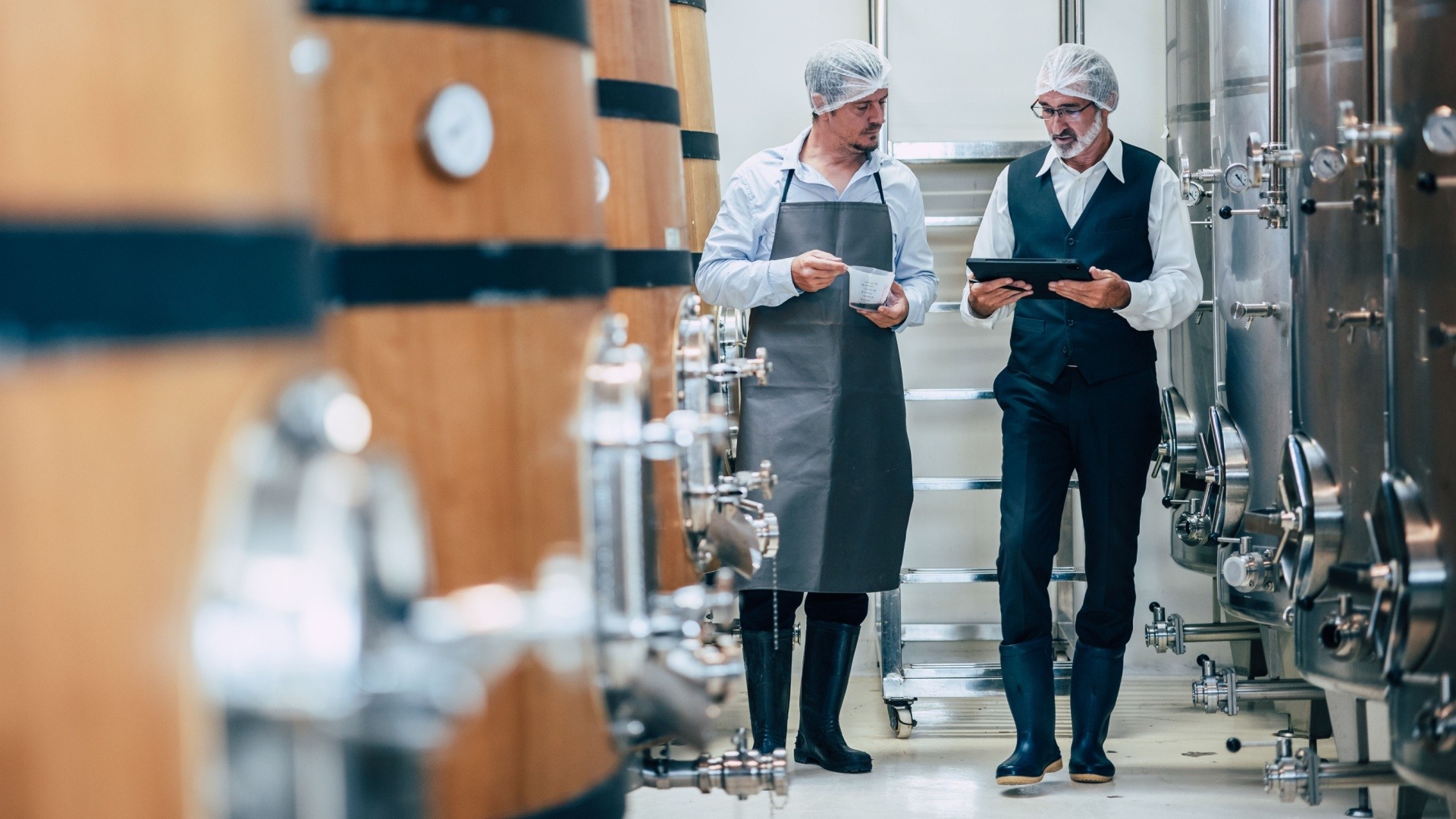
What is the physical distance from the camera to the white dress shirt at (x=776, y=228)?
3994 mm

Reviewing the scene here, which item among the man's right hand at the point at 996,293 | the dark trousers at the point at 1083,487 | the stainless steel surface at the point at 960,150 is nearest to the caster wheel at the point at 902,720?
the dark trousers at the point at 1083,487

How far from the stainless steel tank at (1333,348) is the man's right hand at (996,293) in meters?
1.06

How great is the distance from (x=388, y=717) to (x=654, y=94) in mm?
2164

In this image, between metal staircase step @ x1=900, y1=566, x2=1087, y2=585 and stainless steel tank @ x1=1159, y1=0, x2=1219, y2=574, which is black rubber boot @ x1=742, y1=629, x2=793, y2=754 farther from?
stainless steel tank @ x1=1159, y1=0, x2=1219, y2=574

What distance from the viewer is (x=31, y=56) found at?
746mm

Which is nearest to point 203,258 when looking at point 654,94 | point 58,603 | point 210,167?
point 210,167

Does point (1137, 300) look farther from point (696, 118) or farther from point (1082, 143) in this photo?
point (696, 118)

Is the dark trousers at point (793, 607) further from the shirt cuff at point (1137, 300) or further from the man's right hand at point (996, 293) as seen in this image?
the shirt cuff at point (1137, 300)

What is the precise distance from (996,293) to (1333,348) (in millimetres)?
1381

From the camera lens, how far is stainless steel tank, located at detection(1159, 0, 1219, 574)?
4.24 metres

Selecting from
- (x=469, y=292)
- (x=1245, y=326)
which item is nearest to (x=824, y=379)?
(x=1245, y=326)

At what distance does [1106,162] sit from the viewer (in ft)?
13.1

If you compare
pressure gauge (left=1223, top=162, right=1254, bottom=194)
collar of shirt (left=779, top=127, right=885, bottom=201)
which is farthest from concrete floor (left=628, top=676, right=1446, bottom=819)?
collar of shirt (left=779, top=127, right=885, bottom=201)

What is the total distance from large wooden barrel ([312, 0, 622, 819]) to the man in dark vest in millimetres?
2563
